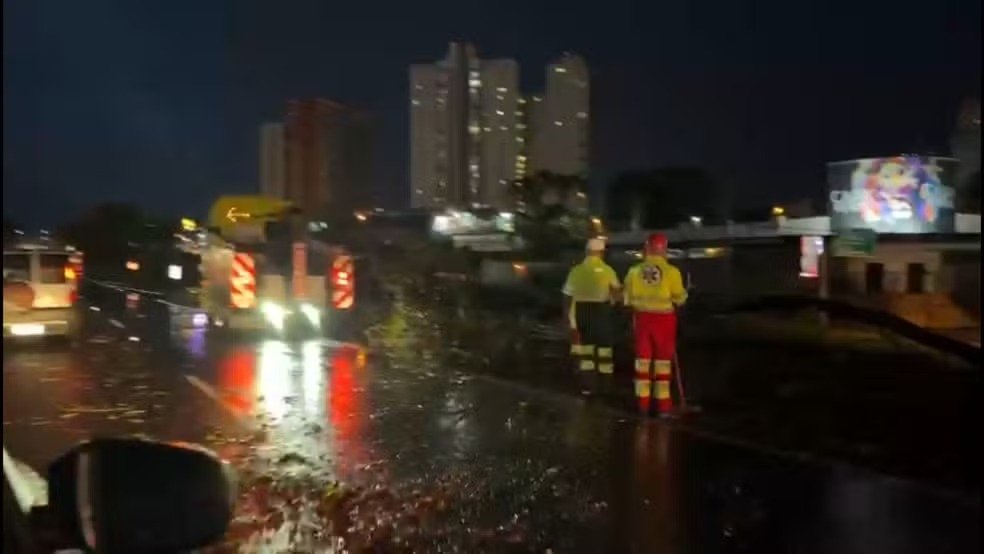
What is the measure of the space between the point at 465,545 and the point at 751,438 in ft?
14.8

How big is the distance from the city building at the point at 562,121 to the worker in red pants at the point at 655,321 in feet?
31.0

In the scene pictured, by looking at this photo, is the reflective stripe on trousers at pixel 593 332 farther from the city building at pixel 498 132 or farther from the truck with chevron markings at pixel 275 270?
the city building at pixel 498 132

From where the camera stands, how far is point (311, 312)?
72.5 feet

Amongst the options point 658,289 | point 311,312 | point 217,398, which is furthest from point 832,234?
point 311,312

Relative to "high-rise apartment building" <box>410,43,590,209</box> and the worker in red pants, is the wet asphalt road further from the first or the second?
"high-rise apartment building" <box>410,43,590,209</box>

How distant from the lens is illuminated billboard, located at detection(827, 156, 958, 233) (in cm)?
1711

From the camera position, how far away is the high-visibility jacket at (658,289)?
1163 centimetres

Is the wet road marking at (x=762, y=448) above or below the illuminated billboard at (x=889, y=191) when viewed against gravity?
below

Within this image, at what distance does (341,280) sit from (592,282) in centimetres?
853

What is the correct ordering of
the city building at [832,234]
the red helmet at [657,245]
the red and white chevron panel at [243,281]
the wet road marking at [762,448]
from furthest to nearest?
1. the red and white chevron panel at [243,281]
2. the city building at [832,234]
3. the red helmet at [657,245]
4. the wet road marking at [762,448]

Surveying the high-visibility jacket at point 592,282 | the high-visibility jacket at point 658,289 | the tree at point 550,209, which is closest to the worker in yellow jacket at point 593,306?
the high-visibility jacket at point 592,282

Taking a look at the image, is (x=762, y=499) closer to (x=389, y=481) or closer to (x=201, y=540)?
(x=389, y=481)

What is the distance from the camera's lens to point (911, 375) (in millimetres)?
14375

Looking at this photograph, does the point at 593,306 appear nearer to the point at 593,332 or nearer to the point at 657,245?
the point at 593,332
